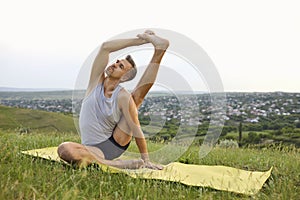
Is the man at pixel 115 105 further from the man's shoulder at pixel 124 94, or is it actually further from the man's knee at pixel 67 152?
the man's knee at pixel 67 152

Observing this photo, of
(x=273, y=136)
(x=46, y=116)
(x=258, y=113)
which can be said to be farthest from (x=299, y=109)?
(x=46, y=116)

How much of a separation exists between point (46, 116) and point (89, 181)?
1317 inches

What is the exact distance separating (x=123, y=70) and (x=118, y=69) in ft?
0.21

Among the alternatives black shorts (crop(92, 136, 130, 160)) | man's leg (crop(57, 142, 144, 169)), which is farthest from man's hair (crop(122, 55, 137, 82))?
man's leg (crop(57, 142, 144, 169))

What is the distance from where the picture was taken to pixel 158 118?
189 inches

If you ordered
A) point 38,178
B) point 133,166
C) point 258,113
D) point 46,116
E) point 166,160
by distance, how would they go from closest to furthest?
1. point 38,178
2. point 133,166
3. point 166,160
4. point 46,116
5. point 258,113

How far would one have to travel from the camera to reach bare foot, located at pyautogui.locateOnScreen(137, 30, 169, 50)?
4227mm

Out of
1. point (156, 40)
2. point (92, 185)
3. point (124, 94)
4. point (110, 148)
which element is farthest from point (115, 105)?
point (92, 185)

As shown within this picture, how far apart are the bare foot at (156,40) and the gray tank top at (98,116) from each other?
651 mm

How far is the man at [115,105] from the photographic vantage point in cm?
417

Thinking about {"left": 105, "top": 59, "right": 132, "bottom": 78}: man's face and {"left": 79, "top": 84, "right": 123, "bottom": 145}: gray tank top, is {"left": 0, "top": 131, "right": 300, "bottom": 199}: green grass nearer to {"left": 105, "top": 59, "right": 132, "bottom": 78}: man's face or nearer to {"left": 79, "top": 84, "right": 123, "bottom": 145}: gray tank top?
{"left": 79, "top": 84, "right": 123, "bottom": 145}: gray tank top

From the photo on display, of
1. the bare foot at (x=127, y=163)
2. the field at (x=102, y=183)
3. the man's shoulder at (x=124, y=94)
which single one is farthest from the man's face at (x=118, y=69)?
the field at (x=102, y=183)

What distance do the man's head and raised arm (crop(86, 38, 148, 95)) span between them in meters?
0.12

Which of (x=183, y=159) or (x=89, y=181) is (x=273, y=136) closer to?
(x=183, y=159)
